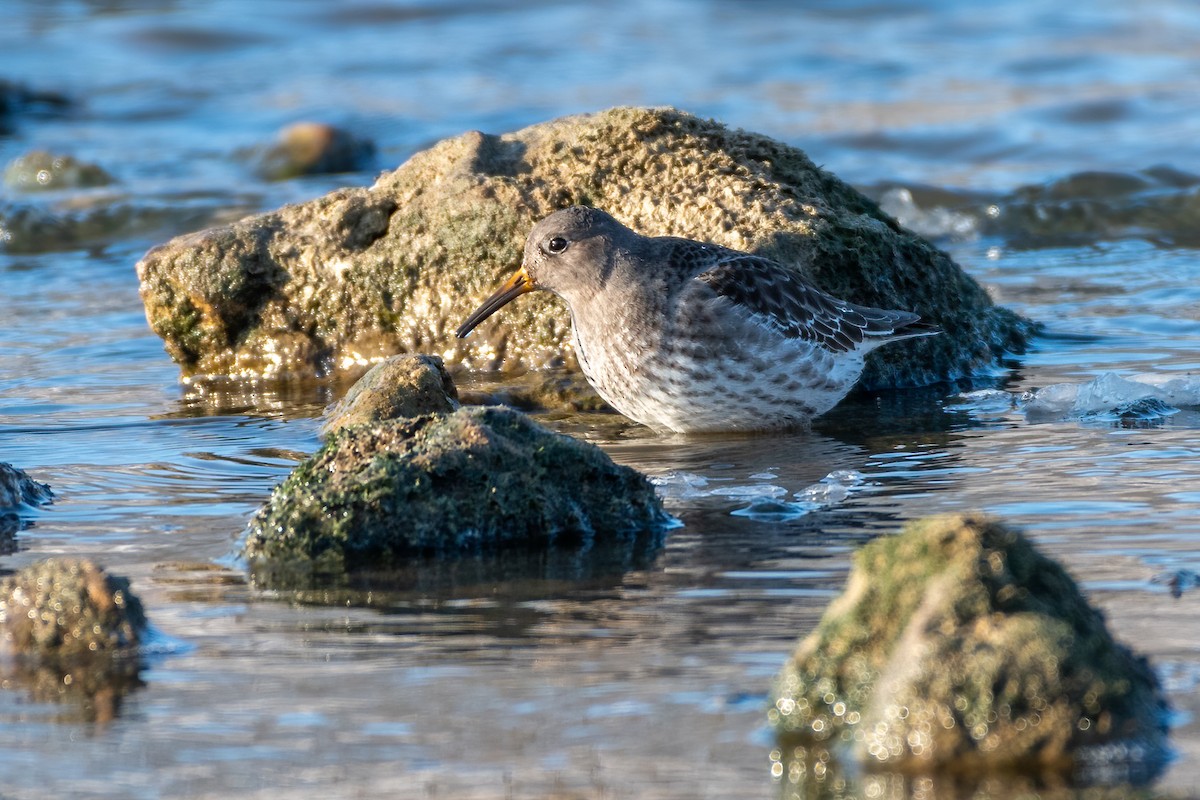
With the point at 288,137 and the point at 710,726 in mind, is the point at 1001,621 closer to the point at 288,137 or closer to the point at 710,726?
the point at 710,726

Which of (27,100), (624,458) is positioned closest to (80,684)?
(624,458)

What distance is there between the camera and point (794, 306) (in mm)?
7672

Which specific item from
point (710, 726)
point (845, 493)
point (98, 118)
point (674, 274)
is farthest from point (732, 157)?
point (98, 118)

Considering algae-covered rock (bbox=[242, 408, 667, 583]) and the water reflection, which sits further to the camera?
algae-covered rock (bbox=[242, 408, 667, 583])

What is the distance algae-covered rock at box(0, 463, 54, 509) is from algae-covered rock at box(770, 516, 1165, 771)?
11.8 feet

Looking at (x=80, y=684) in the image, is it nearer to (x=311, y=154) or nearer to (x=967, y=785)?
(x=967, y=785)

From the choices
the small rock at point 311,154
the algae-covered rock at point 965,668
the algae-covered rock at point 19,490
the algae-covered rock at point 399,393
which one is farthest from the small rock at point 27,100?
the algae-covered rock at point 965,668

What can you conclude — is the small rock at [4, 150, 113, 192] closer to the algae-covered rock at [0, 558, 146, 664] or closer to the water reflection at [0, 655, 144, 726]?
the algae-covered rock at [0, 558, 146, 664]

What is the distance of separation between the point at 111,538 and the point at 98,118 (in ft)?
49.0

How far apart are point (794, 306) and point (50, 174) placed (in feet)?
34.3

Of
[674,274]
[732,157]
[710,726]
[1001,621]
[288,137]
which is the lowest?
[710,726]

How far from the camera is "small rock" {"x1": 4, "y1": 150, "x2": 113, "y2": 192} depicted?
1569 centimetres

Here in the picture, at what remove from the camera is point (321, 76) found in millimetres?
20859

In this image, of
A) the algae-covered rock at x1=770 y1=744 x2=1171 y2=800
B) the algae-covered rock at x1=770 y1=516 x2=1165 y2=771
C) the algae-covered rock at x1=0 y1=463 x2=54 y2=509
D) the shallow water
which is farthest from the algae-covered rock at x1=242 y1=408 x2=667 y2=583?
the algae-covered rock at x1=770 y1=744 x2=1171 y2=800
